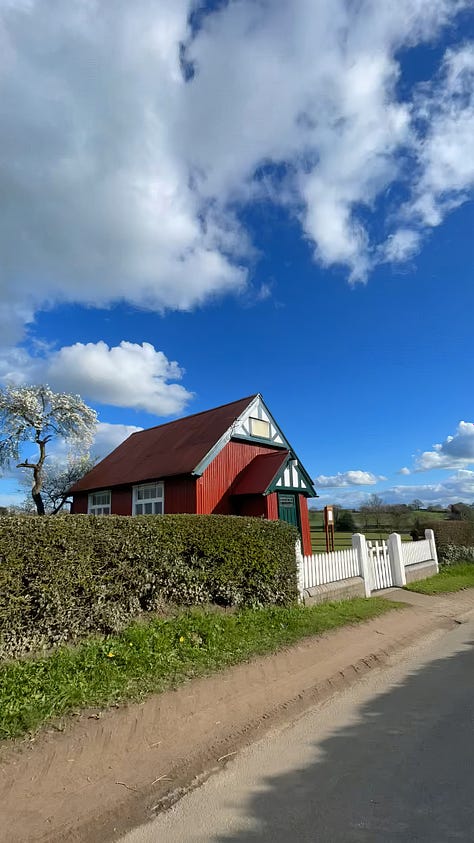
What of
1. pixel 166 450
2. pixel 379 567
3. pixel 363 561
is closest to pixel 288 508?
pixel 379 567

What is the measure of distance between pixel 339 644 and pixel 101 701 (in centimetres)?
395

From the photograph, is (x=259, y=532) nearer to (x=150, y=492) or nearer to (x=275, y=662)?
(x=275, y=662)

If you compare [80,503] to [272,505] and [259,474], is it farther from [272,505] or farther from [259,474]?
[272,505]

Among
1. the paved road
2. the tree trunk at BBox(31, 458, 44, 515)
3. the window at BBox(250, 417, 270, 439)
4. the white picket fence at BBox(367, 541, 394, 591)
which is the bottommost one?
the paved road

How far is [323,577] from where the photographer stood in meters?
10.3

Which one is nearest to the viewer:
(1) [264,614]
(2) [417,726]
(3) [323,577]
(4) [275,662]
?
(2) [417,726]

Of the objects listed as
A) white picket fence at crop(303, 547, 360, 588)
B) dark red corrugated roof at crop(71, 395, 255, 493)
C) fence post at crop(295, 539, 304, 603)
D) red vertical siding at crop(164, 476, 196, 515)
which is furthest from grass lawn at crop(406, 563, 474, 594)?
dark red corrugated roof at crop(71, 395, 255, 493)

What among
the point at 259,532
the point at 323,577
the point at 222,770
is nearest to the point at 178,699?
the point at 222,770

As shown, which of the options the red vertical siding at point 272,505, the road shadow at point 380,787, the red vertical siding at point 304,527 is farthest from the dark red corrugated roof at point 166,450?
the road shadow at point 380,787

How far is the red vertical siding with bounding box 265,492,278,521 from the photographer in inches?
622

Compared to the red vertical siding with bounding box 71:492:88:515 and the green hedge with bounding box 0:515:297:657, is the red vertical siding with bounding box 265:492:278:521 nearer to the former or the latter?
the green hedge with bounding box 0:515:297:657

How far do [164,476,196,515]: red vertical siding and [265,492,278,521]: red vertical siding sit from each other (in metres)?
2.72

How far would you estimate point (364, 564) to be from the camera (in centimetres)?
1160

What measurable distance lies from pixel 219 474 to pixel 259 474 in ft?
4.80
